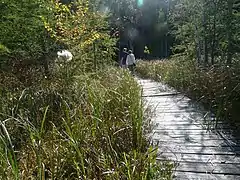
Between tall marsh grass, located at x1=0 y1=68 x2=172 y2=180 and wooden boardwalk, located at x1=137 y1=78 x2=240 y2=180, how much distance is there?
26cm

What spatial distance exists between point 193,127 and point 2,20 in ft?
13.5

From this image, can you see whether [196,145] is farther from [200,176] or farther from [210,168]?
[200,176]

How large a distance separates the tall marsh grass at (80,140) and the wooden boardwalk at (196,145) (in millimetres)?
261

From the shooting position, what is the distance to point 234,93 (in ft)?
15.0

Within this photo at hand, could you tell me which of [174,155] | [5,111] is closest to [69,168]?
[174,155]

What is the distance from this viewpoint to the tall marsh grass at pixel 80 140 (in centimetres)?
264

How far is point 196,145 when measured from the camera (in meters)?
3.73

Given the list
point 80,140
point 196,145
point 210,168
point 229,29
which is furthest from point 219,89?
point 80,140

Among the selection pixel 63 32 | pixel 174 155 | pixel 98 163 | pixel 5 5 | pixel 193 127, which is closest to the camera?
pixel 98 163

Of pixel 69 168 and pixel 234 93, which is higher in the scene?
pixel 234 93

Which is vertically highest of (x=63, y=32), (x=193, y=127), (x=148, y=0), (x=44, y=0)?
(x=148, y=0)

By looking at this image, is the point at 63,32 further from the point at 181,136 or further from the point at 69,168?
the point at 69,168

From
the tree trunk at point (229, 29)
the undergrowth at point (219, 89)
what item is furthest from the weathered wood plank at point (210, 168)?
the tree trunk at point (229, 29)

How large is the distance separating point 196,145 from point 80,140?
4.92 ft
